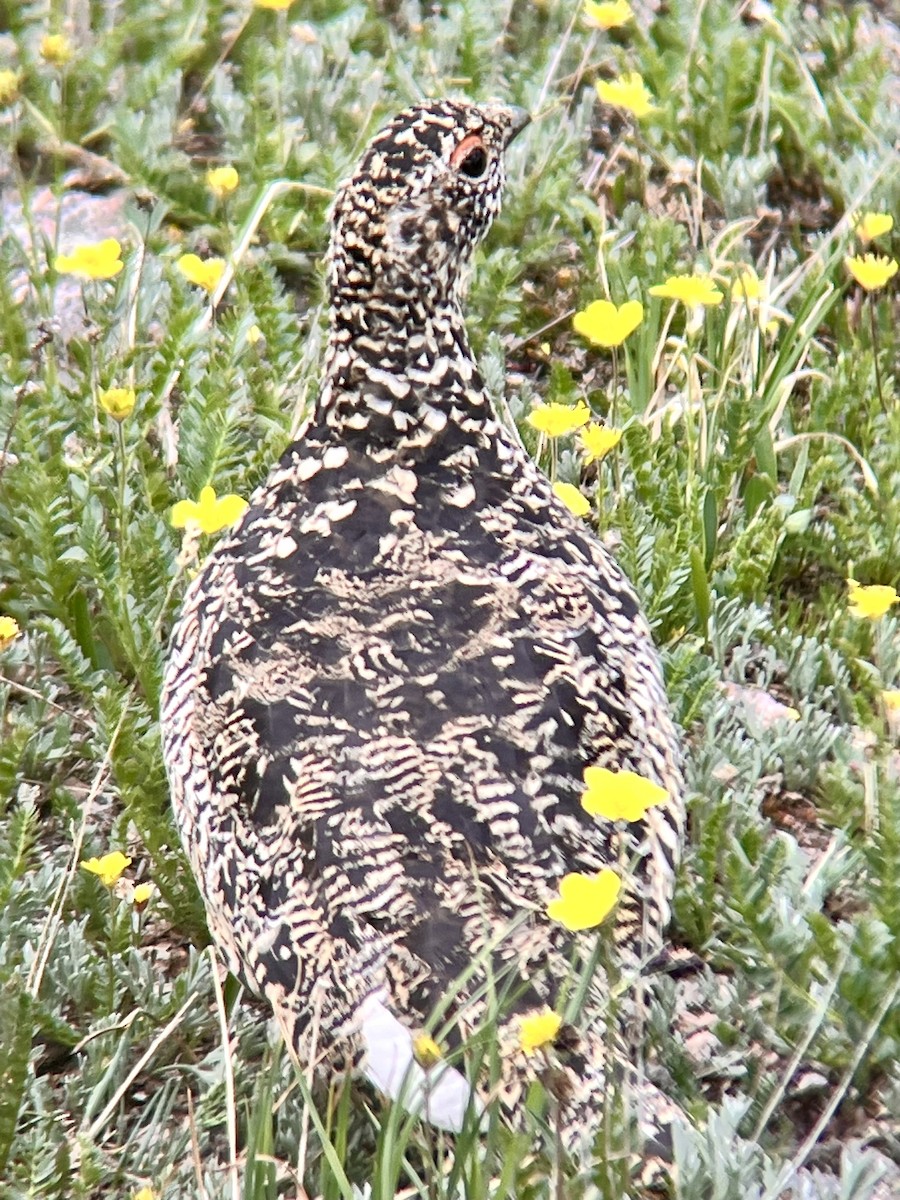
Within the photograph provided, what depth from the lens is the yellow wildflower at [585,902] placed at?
2.94 m

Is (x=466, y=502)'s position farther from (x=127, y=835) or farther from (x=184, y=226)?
(x=184, y=226)

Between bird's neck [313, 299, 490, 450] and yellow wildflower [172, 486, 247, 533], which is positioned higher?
bird's neck [313, 299, 490, 450]

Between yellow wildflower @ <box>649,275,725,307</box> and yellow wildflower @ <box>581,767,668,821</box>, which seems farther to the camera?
yellow wildflower @ <box>649,275,725,307</box>

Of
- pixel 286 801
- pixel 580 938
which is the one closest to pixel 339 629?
pixel 286 801

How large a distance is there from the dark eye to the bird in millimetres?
10

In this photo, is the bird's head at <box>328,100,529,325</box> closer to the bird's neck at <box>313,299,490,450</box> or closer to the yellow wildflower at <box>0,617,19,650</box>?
the bird's neck at <box>313,299,490,450</box>

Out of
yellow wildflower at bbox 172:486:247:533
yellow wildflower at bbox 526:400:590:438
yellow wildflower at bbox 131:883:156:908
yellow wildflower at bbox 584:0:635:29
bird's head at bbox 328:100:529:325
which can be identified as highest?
bird's head at bbox 328:100:529:325

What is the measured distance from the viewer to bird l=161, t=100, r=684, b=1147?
11.0ft

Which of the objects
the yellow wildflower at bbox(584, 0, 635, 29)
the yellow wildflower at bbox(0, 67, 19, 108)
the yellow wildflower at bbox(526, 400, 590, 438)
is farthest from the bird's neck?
the yellow wildflower at bbox(584, 0, 635, 29)

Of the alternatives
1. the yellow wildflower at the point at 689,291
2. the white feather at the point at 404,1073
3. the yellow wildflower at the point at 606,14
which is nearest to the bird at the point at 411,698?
the white feather at the point at 404,1073

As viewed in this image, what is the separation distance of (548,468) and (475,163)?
144 cm

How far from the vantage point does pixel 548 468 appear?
5559 mm

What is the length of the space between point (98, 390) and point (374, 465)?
1.47 m

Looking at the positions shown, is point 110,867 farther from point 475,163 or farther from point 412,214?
point 475,163
